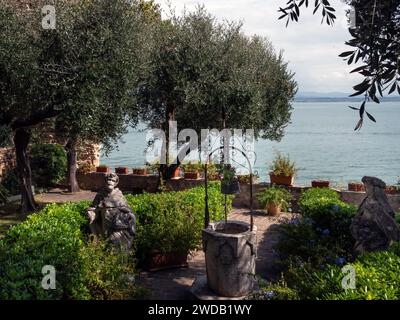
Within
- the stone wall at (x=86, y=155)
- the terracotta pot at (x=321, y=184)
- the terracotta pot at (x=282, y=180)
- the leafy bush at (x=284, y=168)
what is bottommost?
the terracotta pot at (x=321, y=184)

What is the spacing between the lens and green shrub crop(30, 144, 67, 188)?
1839cm

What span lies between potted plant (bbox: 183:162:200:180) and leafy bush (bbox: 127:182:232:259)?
6.29 metres

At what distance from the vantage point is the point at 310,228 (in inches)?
346

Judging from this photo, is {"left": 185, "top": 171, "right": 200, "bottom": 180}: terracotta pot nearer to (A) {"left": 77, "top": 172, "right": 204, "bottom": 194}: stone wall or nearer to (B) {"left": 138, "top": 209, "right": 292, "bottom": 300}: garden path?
(A) {"left": 77, "top": 172, "right": 204, "bottom": 194}: stone wall

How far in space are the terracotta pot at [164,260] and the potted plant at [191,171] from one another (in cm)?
747

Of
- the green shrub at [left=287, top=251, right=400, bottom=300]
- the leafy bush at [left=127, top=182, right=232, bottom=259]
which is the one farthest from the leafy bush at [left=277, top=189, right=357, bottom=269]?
the green shrub at [left=287, top=251, right=400, bottom=300]

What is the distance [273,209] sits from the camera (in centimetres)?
1445

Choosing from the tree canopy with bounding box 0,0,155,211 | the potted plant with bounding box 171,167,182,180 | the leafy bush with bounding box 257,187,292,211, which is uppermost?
the tree canopy with bounding box 0,0,155,211

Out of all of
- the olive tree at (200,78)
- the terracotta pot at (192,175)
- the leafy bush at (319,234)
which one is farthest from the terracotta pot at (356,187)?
the terracotta pot at (192,175)

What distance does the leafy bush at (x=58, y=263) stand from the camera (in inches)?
189

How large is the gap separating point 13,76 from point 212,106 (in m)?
5.81

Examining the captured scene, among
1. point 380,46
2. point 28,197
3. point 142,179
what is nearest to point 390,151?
point 142,179

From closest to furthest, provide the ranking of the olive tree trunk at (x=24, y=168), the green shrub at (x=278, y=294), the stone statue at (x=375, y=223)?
the green shrub at (x=278, y=294), the stone statue at (x=375, y=223), the olive tree trunk at (x=24, y=168)

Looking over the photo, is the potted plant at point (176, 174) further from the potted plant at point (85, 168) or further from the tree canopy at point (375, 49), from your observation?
the tree canopy at point (375, 49)
